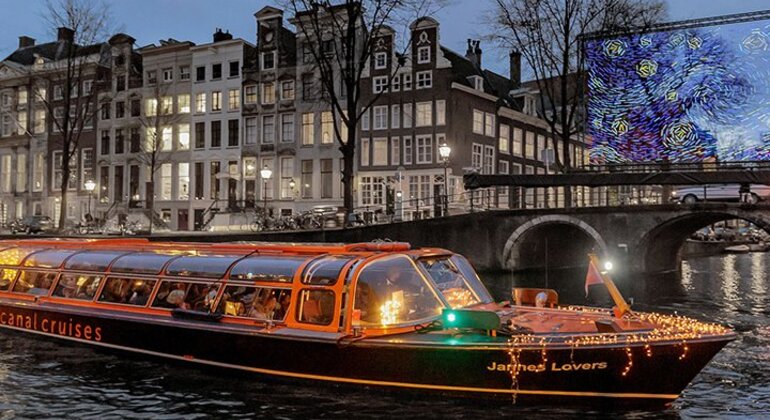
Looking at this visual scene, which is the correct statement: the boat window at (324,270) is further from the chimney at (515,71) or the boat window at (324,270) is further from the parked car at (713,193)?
the chimney at (515,71)

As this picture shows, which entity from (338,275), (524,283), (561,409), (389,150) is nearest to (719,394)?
(561,409)

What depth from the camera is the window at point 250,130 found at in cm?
4778

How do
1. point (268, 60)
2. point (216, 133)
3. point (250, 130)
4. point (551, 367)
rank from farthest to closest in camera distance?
point (216, 133) → point (250, 130) → point (268, 60) → point (551, 367)

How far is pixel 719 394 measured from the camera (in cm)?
1130

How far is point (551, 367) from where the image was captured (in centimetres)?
936

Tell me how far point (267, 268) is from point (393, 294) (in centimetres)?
234

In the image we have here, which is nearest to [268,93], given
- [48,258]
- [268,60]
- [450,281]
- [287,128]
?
[268,60]

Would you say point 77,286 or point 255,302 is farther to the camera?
point 77,286

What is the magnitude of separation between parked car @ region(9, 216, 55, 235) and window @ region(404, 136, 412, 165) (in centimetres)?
2496

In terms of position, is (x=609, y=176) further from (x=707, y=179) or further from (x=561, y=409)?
(x=561, y=409)

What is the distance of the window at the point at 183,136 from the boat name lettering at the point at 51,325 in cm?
3594

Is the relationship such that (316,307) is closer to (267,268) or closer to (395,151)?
(267,268)

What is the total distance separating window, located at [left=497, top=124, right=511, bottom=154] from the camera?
45844mm

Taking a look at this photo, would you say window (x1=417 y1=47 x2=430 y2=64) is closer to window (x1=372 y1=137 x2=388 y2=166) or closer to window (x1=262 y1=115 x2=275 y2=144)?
window (x1=372 y1=137 x2=388 y2=166)
